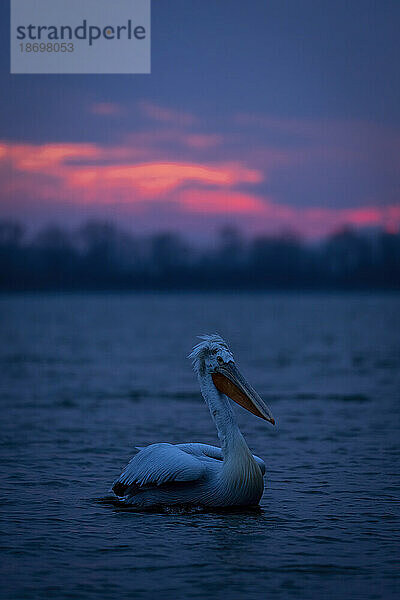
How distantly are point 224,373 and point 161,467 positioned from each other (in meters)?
0.90

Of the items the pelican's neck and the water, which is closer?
the water

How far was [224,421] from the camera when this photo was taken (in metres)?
7.24

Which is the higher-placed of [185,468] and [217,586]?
[185,468]

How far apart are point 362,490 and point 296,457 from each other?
66.1 inches

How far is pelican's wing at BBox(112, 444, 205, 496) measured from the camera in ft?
22.6

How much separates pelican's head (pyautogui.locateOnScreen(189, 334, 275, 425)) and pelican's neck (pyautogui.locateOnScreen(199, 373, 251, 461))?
50 mm

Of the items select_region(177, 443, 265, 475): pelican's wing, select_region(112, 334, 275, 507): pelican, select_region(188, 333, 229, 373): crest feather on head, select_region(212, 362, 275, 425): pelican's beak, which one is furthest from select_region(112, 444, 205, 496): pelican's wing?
select_region(188, 333, 229, 373): crest feather on head

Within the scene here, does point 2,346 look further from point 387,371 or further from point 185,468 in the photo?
point 185,468

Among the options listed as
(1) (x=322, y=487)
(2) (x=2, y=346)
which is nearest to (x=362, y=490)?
(1) (x=322, y=487)

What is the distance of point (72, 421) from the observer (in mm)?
12430

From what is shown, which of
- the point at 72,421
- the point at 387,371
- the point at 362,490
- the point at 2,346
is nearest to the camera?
the point at 362,490

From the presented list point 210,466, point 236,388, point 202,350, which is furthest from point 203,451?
point 202,350

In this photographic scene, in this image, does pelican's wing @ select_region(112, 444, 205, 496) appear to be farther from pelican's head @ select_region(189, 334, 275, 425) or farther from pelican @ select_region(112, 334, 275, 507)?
pelican's head @ select_region(189, 334, 275, 425)

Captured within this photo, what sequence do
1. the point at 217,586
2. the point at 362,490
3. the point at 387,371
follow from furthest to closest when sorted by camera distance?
the point at 387,371 → the point at 362,490 → the point at 217,586
